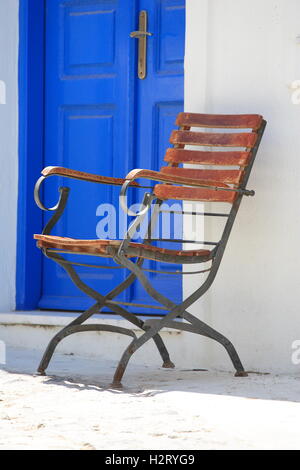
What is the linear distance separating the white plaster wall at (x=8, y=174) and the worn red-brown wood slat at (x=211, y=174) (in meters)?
1.20

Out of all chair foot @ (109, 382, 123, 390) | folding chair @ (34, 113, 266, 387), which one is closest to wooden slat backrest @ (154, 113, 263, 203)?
folding chair @ (34, 113, 266, 387)

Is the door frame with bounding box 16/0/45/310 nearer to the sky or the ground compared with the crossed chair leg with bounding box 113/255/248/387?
nearer to the sky

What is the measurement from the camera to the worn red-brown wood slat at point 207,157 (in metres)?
3.83

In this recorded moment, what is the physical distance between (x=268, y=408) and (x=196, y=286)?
3.59 feet

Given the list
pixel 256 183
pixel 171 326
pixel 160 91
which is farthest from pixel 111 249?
pixel 160 91

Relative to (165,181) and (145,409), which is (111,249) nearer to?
(165,181)

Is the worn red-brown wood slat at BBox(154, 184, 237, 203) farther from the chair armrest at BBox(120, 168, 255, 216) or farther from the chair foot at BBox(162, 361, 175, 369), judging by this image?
the chair foot at BBox(162, 361, 175, 369)

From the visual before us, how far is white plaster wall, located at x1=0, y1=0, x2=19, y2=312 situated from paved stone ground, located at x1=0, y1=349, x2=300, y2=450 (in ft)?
2.61

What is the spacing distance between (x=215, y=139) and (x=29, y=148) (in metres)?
1.29

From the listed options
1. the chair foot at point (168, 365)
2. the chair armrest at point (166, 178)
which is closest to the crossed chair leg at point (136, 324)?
the chair foot at point (168, 365)

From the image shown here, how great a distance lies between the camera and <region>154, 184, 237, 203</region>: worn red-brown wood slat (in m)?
3.79

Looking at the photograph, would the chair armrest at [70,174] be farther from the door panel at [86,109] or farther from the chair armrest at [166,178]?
the door panel at [86,109]

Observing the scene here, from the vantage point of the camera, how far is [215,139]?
397 cm
